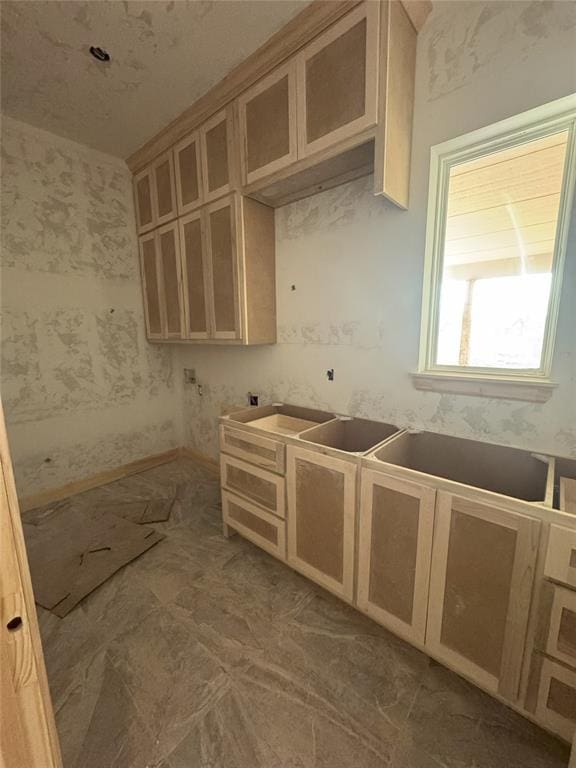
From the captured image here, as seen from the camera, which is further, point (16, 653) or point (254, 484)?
point (254, 484)

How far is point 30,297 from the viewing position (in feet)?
8.07

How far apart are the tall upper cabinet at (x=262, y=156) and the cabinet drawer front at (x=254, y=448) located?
670 millimetres

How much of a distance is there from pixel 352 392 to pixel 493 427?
79 centimetres

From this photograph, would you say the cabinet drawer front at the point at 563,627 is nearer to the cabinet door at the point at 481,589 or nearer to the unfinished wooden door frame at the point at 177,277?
the cabinet door at the point at 481,589

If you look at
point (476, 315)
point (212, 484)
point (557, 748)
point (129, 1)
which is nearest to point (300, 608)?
point (557, 748)

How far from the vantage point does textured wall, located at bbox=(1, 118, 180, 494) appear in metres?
2.38

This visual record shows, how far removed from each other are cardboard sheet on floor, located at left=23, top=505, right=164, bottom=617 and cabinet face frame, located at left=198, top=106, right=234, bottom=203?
2410 millimetres

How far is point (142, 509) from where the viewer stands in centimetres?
256

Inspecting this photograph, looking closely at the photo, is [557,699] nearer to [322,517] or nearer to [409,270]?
[322,517]

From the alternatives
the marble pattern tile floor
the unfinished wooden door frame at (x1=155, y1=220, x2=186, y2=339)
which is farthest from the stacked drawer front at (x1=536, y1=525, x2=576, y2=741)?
the unfinished wooden door frame at (x1=155, y1=220, x2=186, y2=339)

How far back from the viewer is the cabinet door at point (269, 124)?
63.4 inches

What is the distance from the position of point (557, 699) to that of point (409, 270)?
181 cm

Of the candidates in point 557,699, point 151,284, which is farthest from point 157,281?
point 557,699

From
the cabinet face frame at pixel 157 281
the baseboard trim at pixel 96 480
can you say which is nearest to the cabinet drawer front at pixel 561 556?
the cabinet face frame at pixel 157 281
